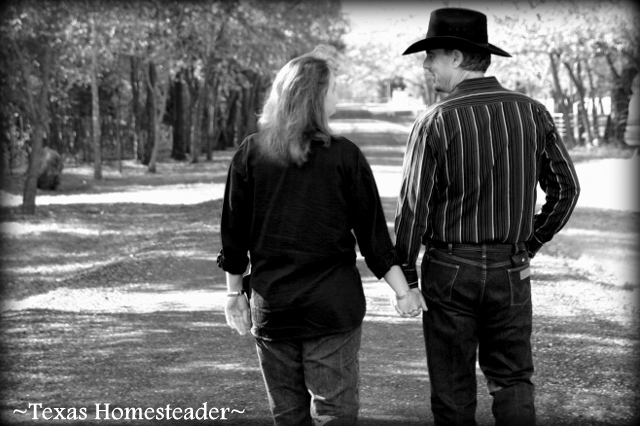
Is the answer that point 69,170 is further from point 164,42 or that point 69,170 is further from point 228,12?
point 228,12

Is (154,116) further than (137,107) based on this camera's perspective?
No

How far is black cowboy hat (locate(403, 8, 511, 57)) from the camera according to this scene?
13.0ft

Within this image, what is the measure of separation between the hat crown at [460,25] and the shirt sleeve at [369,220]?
0.68 m

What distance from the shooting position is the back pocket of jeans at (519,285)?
3889 mm

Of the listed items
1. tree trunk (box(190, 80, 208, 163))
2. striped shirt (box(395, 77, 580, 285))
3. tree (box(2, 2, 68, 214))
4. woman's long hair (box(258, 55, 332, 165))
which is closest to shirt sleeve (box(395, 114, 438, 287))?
striped shirt (box(395, 77, 580, 285))

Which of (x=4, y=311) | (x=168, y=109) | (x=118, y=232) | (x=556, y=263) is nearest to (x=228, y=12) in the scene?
(x=118, y=232)

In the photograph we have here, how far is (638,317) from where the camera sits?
7.93 metres

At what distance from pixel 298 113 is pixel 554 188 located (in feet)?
3.97

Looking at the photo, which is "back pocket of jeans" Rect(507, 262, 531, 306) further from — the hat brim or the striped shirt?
the hat brim

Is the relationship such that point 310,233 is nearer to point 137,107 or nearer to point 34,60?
point 34,60

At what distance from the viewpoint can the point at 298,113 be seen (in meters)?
3.63

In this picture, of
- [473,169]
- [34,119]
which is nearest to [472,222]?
[473,169]

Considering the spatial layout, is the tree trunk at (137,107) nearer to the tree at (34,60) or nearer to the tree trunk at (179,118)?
the tree trunk at (179,118)

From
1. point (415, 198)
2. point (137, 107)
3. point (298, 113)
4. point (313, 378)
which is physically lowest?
point (313, 378)
